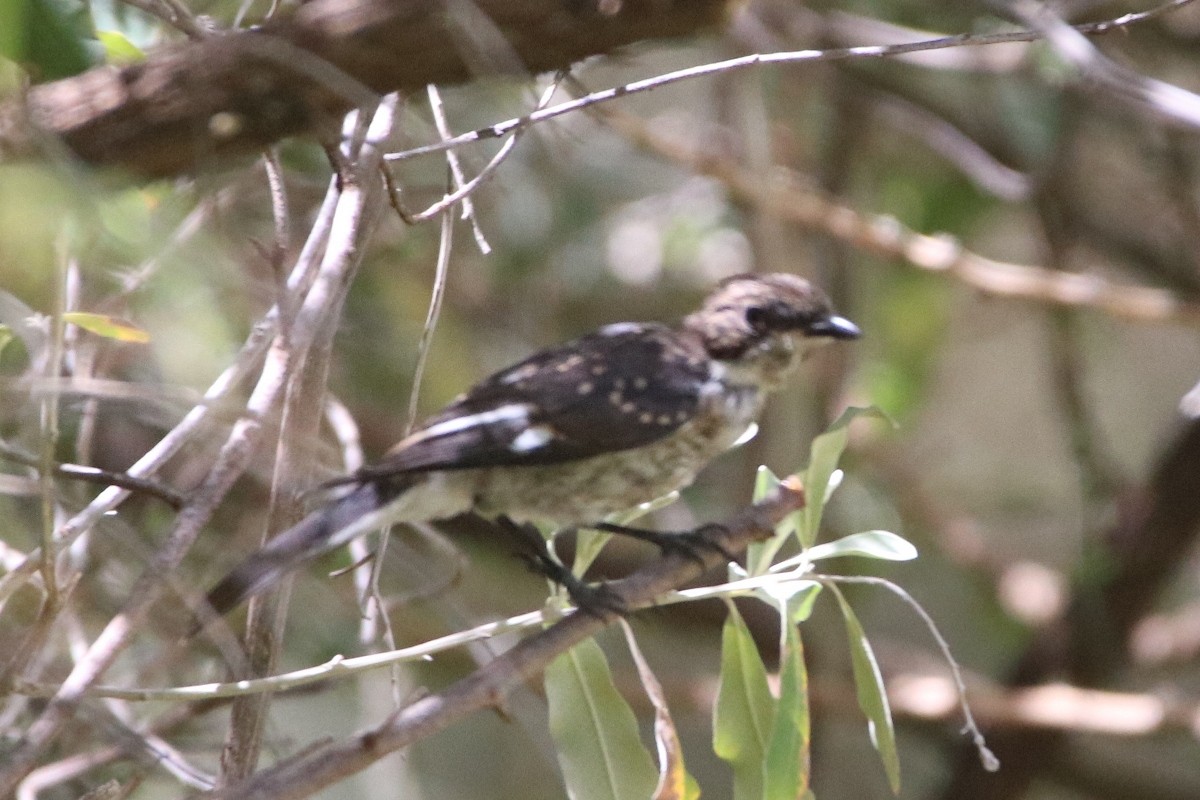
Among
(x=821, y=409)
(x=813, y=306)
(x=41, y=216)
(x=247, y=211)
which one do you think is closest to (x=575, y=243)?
(x=821, y=409)

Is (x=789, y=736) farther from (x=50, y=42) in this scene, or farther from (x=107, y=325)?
(x=50, y=42)

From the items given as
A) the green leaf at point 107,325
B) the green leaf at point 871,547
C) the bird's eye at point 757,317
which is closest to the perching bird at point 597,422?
the bird's eye at point 757,317

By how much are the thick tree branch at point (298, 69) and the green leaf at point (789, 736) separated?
0.70 meters

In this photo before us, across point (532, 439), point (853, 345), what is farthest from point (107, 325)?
point (853, 345)

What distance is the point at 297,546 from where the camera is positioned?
1.52m

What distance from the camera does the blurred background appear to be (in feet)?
10.6

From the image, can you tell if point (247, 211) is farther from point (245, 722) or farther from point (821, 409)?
point (821, 409)

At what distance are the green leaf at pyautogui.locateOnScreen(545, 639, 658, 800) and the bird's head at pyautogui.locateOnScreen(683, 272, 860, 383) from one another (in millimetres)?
687

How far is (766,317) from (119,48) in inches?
41.8

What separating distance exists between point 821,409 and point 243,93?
8.71ft

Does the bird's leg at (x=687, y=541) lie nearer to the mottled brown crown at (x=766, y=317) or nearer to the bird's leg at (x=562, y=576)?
the bird's leg at (x=562, y=576)

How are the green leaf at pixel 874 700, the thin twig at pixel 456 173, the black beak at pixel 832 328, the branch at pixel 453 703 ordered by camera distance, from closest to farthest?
1. the branch at pixel 453 703
2. the green leaf at pixel 874 700
3. the thin twig at pixel 456 173
4. the black beak at pixel 832 328

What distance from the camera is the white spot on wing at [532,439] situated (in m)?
1.90

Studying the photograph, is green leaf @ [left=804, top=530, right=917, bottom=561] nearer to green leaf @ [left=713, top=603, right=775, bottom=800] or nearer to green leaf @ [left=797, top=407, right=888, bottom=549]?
green leaf @ [left=797, top=407, right=888, bottom=549]
